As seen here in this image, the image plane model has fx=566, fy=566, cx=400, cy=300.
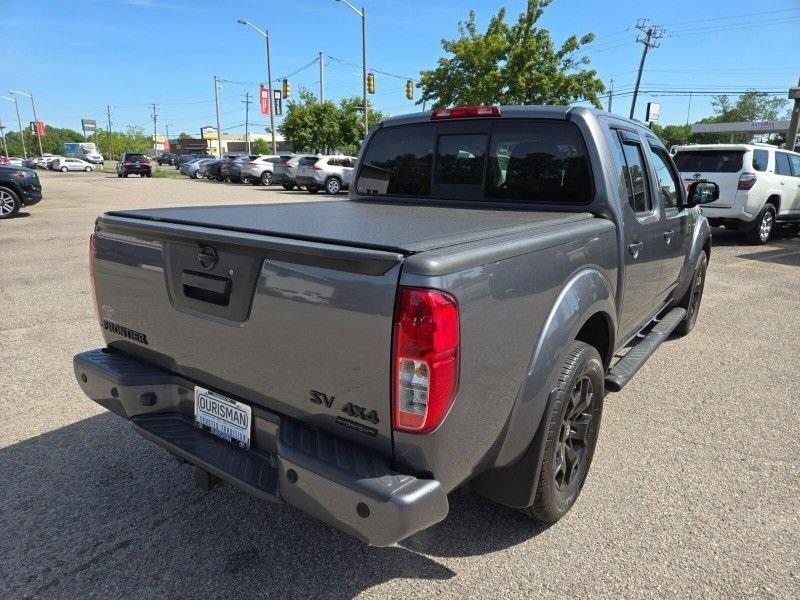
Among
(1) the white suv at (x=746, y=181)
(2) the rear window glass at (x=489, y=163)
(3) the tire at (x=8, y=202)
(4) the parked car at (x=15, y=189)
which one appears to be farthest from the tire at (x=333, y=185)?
(2) the rear window glass at (x=489, y=163)

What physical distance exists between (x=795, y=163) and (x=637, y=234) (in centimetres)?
1175

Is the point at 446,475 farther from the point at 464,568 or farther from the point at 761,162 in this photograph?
the point at 761,162

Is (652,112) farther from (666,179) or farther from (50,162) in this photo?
(50,162)

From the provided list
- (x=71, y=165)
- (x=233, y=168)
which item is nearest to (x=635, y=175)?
(x=233, y=168)

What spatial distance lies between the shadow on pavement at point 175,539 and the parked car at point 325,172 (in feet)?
73.0

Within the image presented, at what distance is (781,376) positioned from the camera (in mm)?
4594

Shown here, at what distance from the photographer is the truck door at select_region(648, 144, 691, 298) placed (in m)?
3.98

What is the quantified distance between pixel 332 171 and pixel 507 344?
77.3 ft

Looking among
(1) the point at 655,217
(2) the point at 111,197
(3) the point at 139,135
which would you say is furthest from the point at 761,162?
(3) the point at 139,135

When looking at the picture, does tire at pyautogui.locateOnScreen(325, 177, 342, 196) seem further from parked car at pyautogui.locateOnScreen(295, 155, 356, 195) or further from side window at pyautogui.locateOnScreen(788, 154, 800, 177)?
side window at pyautogui.locateOnScreen(788, 154, 800, 177)

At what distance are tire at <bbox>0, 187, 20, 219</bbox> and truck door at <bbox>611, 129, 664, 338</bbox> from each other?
48.8 ft

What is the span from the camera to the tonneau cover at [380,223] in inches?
76.8

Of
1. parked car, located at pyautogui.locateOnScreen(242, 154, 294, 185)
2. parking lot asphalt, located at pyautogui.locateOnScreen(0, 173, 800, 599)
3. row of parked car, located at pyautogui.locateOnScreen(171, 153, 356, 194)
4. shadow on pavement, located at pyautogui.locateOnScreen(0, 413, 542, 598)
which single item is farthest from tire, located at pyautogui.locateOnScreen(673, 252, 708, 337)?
parked car, located at pyautogui.locateOnScreen(242, 154, 294, 185)

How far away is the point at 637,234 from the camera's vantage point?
337cm
